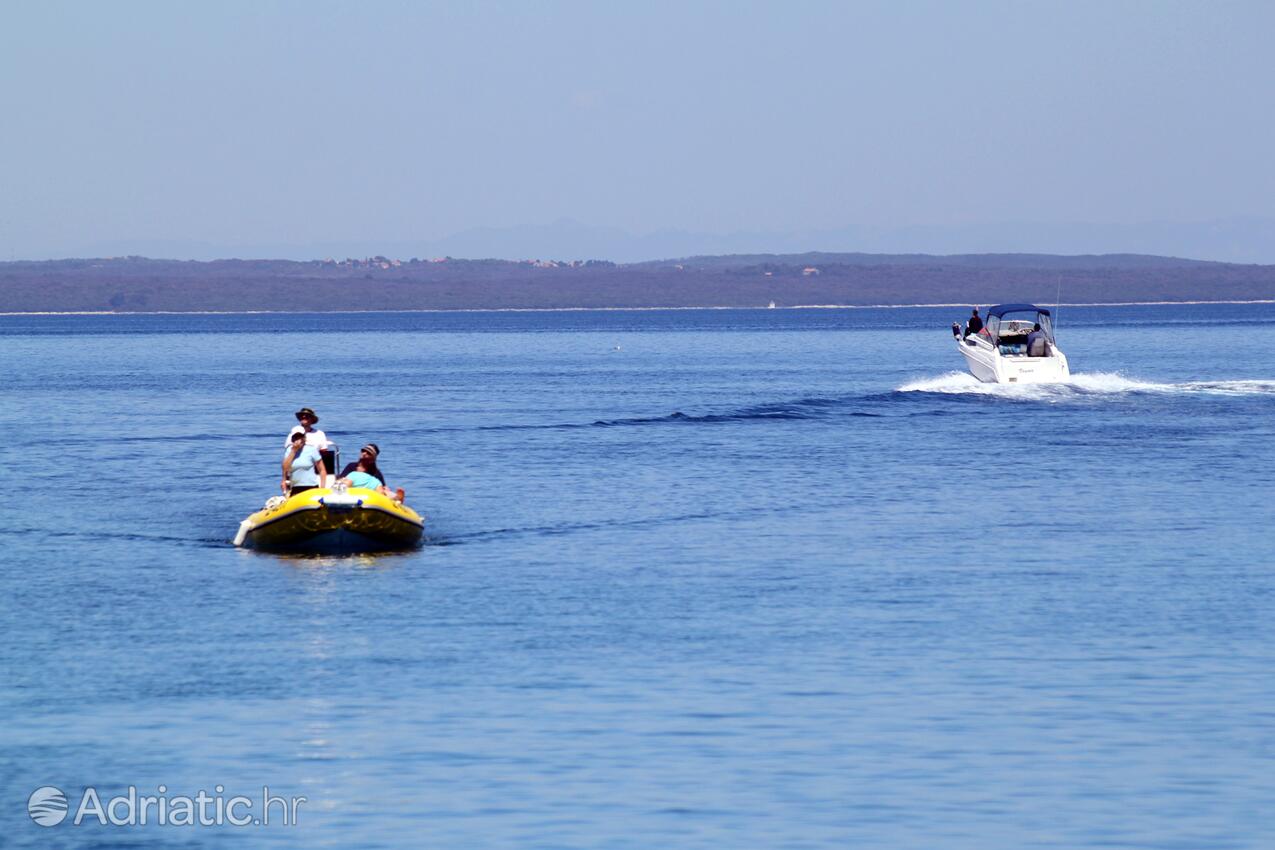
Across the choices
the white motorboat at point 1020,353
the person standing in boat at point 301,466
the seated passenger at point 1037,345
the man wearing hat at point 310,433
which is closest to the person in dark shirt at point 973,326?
the white motorboat at point 1020,353

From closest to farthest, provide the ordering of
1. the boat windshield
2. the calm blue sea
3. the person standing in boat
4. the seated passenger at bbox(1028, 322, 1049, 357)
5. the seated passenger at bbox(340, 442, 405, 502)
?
1. the calm blue sea
2. the seated passenger at bbox(340, 442, 405, 502)
3. the person standing in boat
4. the seated passenger at bbox(1028, 322, 1049, 357)
5. the boat windshield

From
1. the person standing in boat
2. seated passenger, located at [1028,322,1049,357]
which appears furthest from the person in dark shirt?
the person standing in boat

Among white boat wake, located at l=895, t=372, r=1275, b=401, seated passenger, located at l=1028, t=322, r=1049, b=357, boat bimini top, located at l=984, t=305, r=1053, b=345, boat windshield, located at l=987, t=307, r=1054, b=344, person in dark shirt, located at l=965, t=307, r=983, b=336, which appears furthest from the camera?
person in dark shirt, located at l=965, t=307, r=983, b=336

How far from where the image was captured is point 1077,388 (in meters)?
65.6

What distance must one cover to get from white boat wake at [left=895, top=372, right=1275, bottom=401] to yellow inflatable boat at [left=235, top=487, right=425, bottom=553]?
3860cm

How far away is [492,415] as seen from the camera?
61562 mm

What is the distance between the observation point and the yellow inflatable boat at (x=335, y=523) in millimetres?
25234

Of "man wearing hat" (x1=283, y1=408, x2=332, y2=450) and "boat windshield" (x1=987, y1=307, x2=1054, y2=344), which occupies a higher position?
"boat windshield" (x1=987, y1=307, x2=1054, y2=344)

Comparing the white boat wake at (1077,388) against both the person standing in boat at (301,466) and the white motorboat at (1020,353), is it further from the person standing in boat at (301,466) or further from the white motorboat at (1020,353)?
the person standing in boat at (301,466)

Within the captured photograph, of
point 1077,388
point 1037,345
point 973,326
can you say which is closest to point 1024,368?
point 1037,345

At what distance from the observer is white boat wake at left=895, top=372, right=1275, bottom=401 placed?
61438 mm

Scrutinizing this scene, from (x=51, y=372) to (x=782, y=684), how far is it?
97127mm

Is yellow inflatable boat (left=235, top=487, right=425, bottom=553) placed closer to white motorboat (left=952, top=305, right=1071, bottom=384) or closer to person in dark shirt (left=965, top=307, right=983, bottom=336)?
white motorboat (left=952, top=305, right=1071, bottom=384)

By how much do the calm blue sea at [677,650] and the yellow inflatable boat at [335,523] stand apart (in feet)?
1.51
